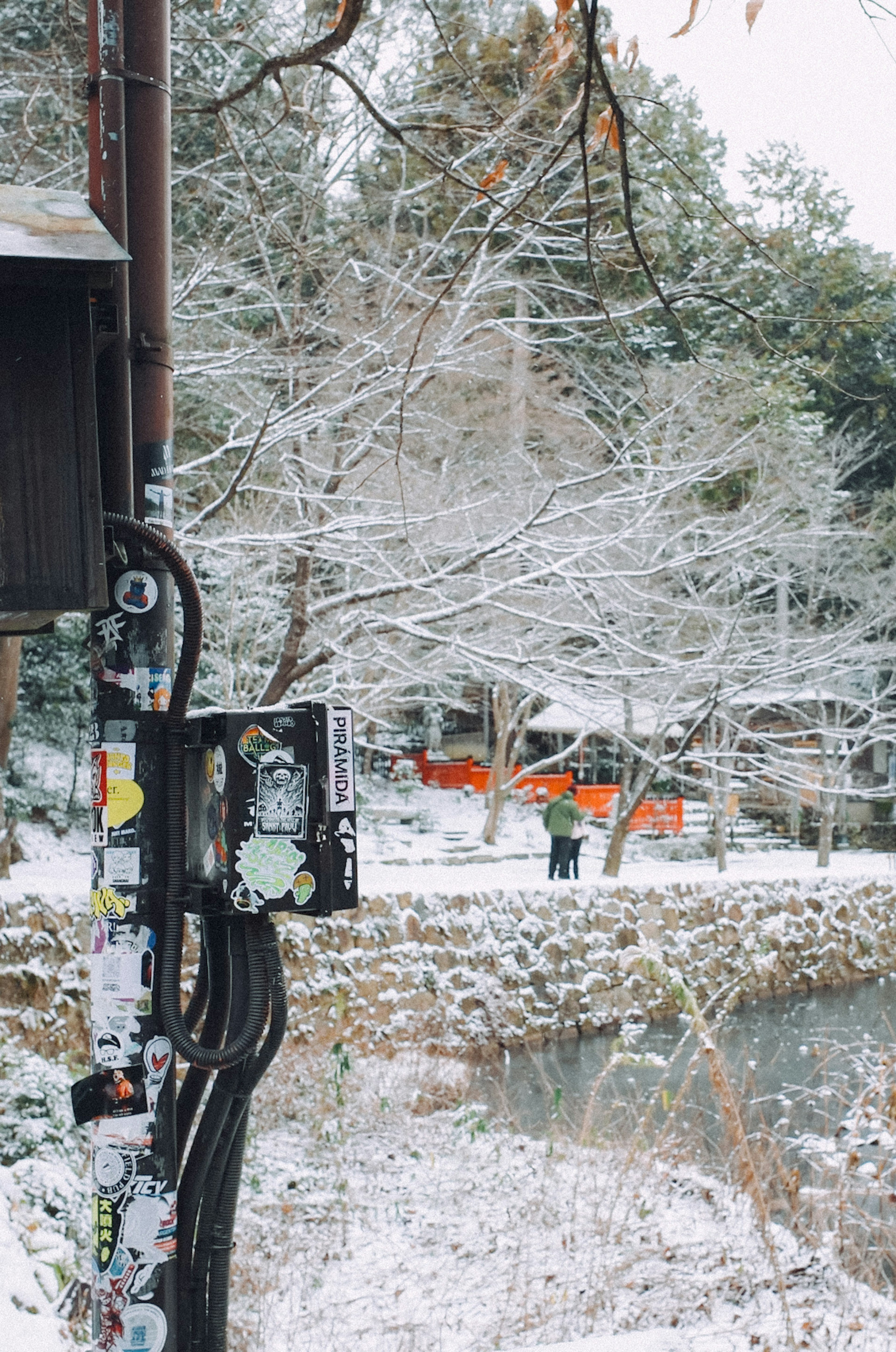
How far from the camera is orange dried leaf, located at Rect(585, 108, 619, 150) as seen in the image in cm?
234

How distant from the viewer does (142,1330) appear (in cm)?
200

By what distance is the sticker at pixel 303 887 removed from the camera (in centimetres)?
202

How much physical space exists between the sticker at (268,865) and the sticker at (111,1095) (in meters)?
0.42

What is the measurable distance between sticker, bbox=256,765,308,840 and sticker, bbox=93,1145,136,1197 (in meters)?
0.64

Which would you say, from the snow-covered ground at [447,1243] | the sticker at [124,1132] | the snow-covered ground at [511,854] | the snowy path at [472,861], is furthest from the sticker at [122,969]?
the snow-covered ground at [511,854]

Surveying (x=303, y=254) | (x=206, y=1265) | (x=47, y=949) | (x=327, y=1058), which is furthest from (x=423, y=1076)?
(x=206, y=1265)

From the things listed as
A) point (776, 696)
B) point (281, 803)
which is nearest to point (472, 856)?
point (776, 696)

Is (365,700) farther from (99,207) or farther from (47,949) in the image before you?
(99,207)

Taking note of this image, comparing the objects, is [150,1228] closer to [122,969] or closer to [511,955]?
[122,969]

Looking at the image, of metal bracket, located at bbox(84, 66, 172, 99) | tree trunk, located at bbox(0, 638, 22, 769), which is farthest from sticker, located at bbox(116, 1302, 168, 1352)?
tree trunk, located at bbox(0, 638, 22, 769)

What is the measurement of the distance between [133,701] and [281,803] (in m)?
0.37

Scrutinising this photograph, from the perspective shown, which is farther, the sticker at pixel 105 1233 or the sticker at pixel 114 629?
the sticker at pixel 114 629

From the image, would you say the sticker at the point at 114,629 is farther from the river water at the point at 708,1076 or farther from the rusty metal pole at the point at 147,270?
the river water at the point at 708,1076

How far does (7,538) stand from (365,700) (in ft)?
28.1
